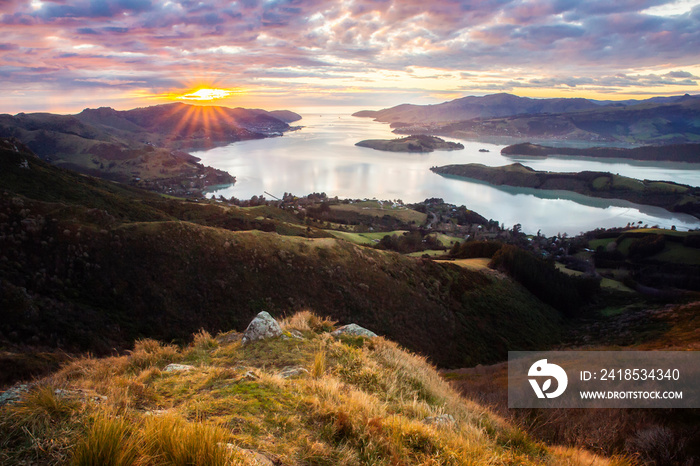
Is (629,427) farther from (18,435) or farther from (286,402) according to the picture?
(18,435)

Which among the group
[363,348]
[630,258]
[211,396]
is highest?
[211,396]

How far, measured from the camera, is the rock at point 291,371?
225 inches

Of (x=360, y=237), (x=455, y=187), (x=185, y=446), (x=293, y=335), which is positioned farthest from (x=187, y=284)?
(x=455, y=187)

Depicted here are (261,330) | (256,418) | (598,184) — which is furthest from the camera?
(598,184)

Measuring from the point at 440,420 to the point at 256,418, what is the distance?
244 cm

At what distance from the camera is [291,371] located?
19.6 feet

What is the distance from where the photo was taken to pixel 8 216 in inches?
811

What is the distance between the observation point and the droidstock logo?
7.75m

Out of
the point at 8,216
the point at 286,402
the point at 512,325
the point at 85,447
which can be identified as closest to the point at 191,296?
the point at 8,216

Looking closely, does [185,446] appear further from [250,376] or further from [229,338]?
[229,338]

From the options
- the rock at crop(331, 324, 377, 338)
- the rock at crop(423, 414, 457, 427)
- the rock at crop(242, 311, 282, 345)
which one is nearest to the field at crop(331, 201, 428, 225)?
the rock at crop(331, 324, 377, 338)

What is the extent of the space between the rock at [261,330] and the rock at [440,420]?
4.34 m

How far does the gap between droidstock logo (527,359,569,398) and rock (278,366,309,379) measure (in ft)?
18.5

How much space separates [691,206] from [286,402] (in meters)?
160
